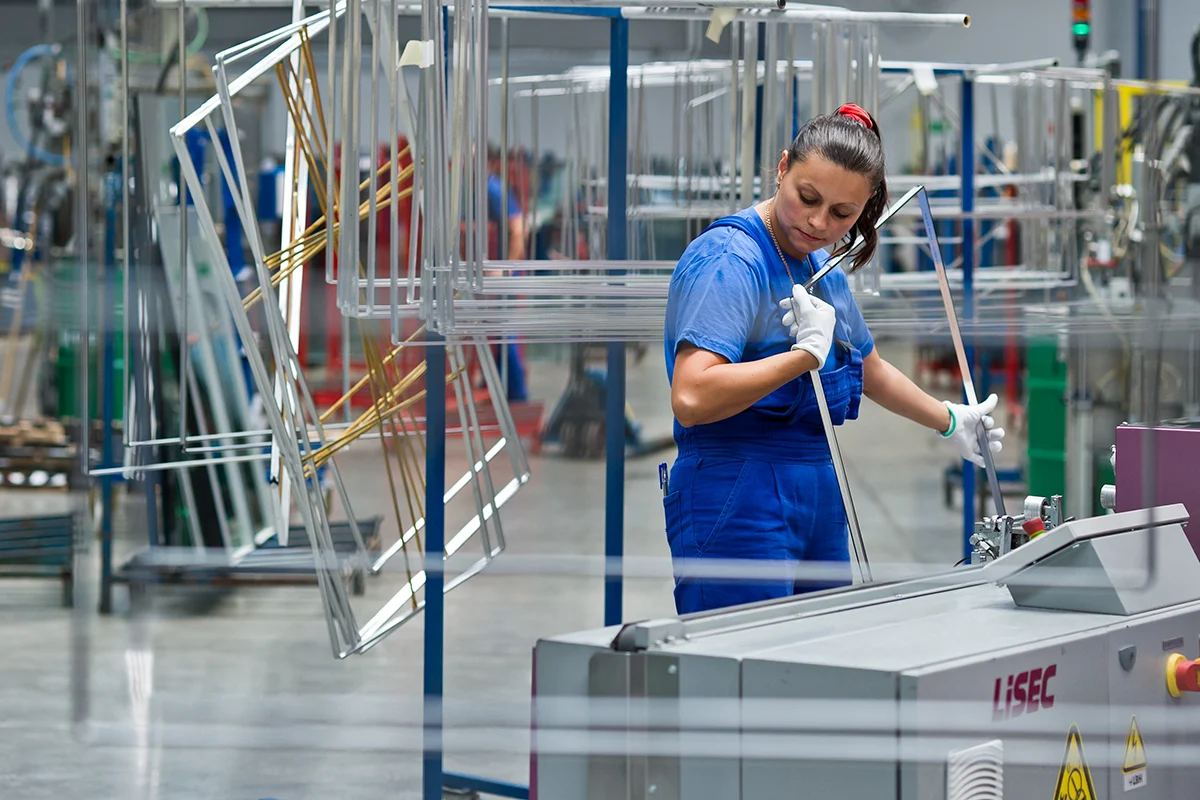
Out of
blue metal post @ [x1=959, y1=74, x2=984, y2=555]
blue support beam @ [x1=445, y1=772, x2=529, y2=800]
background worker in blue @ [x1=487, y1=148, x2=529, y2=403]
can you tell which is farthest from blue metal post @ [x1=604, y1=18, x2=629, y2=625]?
background worker in blue @ [x1=487, y1=148, x2=529, y2=403]

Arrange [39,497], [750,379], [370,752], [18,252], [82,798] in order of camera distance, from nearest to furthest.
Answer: [750,379]
[82,798]
[370,752]
[39,497]
[18,252]

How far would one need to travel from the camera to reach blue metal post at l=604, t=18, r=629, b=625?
2.39 meters

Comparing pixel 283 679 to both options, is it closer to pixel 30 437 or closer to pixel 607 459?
pixel 607 459

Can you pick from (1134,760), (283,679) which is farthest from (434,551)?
(283,679)

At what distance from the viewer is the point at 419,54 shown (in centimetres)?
198

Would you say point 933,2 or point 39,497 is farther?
point 39,497

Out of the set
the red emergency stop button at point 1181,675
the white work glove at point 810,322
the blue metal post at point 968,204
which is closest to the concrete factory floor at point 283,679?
the white work glove at point 810,322

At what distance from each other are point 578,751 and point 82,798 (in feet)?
6.40

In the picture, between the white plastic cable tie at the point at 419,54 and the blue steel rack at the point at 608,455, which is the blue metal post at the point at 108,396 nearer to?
the blue steel rack at the point at 608,455

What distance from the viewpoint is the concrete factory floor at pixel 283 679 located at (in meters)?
3.09

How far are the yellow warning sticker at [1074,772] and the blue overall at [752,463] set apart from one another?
0.51 metres

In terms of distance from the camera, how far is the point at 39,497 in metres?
6.21

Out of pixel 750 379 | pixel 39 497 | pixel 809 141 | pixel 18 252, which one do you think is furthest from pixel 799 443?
pixel 18 252

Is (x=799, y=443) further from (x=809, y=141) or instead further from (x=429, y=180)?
(x=429, y=180)
